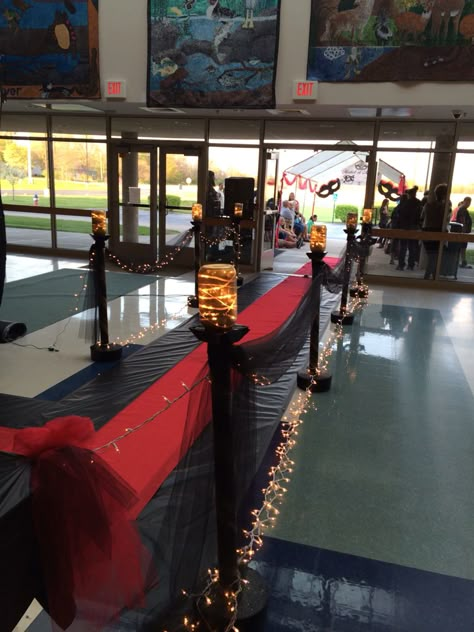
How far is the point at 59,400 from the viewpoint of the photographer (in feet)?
12.2

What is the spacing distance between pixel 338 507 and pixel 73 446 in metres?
1.77

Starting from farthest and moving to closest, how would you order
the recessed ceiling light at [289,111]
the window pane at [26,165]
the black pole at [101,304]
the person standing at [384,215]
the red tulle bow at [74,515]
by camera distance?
the window pane at [26,165] → the person standing at [384,215] → the recessed ceiling light at [289,111] → the black pole at [101,304] → the red tulle bow at [74,515]

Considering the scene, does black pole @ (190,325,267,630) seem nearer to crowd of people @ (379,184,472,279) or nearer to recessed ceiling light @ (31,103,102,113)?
crowd of people @ (379,184,472,279)

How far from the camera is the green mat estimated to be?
587cm

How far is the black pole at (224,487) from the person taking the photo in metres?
1.62

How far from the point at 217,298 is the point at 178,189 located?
8690 mm

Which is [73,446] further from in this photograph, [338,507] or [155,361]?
[155,361]

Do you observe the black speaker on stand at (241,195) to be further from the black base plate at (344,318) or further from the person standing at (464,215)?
the black base plate at (344,318)

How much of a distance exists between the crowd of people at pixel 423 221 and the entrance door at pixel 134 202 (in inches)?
170

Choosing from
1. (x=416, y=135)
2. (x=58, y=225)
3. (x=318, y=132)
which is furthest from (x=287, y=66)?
(x=58, y=225)

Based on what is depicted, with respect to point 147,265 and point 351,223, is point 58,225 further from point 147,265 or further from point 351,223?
point 351,223

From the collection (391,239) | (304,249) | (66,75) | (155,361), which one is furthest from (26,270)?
(304,249)

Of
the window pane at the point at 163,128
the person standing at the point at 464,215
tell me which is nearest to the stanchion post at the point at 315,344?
the person standing at the point at 464,215

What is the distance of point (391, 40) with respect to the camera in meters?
6.82
